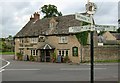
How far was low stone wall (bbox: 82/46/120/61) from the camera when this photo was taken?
3994cm

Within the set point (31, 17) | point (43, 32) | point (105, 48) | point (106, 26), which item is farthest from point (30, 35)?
point (106, 26)

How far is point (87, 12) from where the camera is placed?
25.3ft

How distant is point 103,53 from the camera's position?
41719mm

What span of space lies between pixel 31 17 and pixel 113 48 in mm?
18602

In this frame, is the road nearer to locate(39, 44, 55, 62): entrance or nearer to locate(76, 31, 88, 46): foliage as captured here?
locate(76, 31, 88, 46): foliage

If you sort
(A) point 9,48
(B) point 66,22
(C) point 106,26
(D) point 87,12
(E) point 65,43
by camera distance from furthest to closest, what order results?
(A) point 9,48, (B) point 66,22, (E) point 65,43, (C) point 106,26, (D) point 87,12

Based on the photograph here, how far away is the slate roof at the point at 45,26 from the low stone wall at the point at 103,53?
15.3ft

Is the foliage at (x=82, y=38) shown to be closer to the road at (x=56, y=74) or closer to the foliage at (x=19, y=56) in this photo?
the foliage at (x=19, y=56)

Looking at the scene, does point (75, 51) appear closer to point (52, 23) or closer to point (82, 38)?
point (82, 38)

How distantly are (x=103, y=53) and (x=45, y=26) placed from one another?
469 inches

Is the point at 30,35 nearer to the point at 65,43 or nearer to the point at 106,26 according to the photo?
the point at 65,43

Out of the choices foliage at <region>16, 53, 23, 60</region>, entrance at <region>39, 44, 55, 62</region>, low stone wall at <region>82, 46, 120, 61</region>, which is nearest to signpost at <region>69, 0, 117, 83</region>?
low stone wall at <region>82, 46, 120, 61</region>

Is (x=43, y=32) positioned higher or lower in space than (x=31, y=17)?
lower

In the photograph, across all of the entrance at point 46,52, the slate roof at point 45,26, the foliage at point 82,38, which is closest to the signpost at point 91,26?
the foliage at point 82,38
